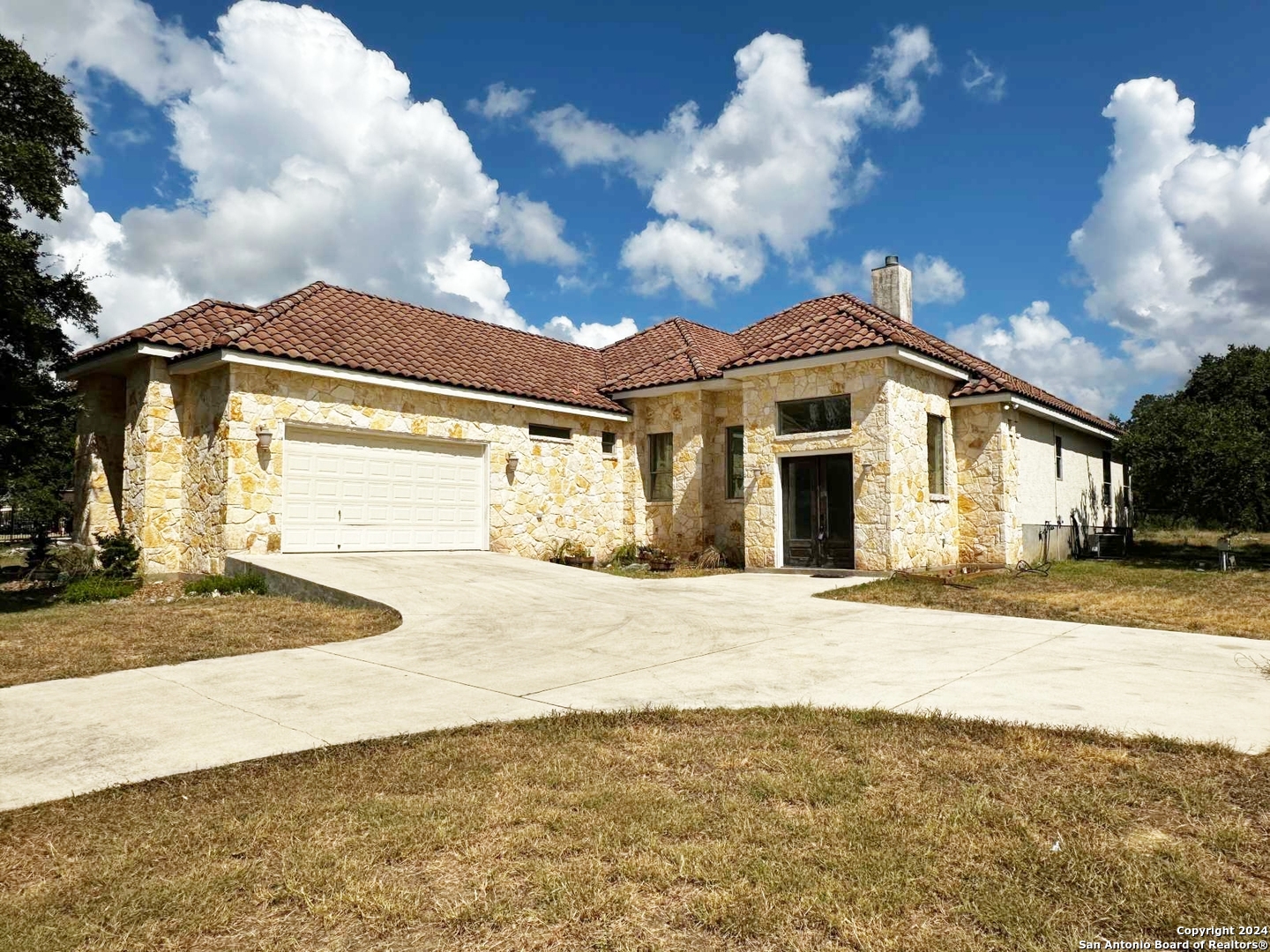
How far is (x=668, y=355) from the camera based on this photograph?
70.1 feet

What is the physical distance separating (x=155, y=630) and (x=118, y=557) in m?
5.95

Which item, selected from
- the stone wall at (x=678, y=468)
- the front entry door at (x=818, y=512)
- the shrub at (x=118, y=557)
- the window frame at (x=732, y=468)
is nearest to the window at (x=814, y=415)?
the front entry door at (x=818, y=512)

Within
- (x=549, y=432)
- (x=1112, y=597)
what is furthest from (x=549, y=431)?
(x=1112, y=597)

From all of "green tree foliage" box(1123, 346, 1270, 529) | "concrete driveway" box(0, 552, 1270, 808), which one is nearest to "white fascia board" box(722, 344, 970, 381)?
"concrete driveway" box(0, 552, 1270, 808)

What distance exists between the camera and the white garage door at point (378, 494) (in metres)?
14.6

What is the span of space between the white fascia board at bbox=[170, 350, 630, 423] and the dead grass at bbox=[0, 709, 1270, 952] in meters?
10.7

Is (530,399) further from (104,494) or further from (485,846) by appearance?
(485,846)

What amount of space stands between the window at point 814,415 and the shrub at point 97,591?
12.7 meters

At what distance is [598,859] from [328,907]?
3.50ft

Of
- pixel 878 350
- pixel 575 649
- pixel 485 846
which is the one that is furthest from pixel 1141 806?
pixel 878 350

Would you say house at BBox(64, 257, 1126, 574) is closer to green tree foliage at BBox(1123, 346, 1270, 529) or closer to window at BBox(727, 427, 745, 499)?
window at BBox(727, 427, 745, 499)

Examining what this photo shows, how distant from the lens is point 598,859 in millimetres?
3301

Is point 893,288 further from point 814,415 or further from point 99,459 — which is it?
point 99,459

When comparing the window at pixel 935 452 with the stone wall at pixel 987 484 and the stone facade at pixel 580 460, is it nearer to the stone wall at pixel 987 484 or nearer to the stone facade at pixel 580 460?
the stone facade at pixel 580 460
